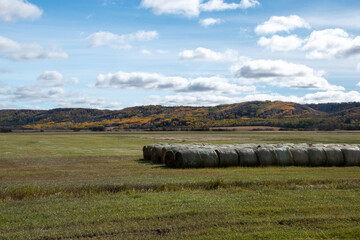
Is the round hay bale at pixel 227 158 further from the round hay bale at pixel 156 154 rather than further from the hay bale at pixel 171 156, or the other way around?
the round hay bale at pixel 156 154

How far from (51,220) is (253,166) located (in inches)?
597

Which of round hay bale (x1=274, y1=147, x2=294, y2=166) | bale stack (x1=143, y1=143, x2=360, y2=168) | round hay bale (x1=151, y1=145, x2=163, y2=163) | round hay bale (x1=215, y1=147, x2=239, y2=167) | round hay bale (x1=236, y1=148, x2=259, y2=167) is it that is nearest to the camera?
bale stack (x1=143, y1=143, x2=360, y2=168)

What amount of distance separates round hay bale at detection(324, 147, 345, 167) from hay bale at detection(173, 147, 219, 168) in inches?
285

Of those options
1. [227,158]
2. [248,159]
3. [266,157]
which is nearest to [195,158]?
[227,158]

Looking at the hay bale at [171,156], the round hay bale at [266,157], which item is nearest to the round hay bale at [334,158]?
the round hay bale at [266,157]

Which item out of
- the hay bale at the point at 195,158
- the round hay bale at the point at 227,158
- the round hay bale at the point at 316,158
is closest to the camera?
the hay bale at the point at 195,158

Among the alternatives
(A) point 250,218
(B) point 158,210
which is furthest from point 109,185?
(A) point 250,218

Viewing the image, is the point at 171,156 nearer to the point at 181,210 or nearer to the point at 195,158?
the point at 195,158

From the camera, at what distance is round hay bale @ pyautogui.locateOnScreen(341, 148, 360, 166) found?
23141 millimetres

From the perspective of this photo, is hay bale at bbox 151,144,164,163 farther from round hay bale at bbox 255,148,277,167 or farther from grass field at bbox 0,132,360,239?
grass field at bbox 0,132,360,239

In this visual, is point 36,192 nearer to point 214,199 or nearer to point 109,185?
point 109,185

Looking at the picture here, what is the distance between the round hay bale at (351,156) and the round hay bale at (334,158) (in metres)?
0.26

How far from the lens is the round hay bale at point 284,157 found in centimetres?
2253

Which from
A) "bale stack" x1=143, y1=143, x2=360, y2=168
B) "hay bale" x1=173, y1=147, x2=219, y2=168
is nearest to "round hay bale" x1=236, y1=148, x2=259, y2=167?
"bale stack" x1=143, y1=143, x2=360, y2=168
